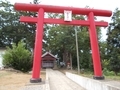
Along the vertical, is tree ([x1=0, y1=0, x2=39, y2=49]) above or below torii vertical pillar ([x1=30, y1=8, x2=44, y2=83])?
above

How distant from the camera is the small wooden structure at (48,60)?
4588cm

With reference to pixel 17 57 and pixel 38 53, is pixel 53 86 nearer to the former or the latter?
pixel 38 53

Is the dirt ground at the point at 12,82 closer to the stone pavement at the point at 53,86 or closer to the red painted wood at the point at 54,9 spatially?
the stone pavement at the point at 53,86

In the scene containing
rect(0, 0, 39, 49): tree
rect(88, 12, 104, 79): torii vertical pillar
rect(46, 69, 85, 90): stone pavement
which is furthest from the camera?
rect(0, 0, 39, 49): tree

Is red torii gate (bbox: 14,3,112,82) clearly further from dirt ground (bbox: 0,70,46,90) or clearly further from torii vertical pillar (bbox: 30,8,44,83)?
dirt ground (bbox: 0,70,46,90)

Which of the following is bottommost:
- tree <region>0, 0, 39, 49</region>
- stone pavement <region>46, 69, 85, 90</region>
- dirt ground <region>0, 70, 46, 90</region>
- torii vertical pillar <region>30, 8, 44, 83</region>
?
stone pavement <region>46, 69, 85, 90</region>

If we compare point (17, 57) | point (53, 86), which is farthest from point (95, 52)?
point (17, 57)

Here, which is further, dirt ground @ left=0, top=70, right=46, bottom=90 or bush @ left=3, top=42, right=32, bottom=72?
bush @ left=3, top=42, right=32, bottom=72

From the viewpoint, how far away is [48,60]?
47125 millimetres

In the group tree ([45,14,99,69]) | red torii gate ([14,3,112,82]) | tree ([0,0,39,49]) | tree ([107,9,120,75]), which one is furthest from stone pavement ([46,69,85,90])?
tree ([0,0,39,49])

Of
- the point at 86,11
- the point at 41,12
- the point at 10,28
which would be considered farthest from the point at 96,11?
the point at 10,28

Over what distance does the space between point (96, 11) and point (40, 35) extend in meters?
5.29

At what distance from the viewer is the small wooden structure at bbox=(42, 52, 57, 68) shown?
45.9 meters

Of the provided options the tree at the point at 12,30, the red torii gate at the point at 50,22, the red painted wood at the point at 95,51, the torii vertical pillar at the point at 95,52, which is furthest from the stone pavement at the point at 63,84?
the tree at the point at 12,30
